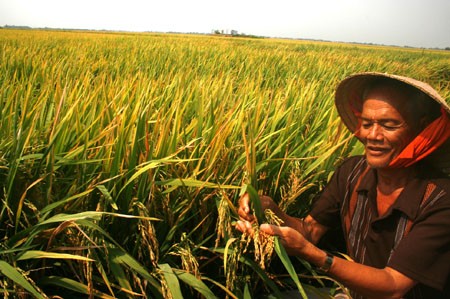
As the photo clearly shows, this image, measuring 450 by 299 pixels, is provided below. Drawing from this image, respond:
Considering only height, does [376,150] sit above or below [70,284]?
above

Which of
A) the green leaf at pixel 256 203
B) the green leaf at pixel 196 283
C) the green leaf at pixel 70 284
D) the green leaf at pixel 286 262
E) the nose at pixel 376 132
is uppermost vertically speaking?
the nose at pixel 376 132

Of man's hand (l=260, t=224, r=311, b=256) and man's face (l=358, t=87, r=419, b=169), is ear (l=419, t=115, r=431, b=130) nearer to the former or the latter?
man's face (l=358, t=87, r=419, b=169)

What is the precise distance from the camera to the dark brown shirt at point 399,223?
3.41 feet

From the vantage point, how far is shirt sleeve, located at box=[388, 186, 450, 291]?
1030 millimetres

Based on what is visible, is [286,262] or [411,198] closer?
[286,262]

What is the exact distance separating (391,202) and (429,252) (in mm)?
243

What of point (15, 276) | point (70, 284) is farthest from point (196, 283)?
point (15, 276)

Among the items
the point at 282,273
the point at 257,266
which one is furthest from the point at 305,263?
the point at 257,266

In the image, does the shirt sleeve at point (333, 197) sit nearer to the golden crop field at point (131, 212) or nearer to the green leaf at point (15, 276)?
the golden crop field at point (131, 212)

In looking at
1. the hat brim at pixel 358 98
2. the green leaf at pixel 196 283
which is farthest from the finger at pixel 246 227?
the hat brim at pixel 358 98

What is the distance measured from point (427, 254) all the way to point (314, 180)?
1.82ft

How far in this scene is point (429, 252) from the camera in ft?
3.39

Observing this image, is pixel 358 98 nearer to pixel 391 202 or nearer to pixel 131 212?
pixel 391 202

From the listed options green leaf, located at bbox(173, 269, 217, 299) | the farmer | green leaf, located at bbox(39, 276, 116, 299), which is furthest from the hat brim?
green leaf, located at bbox(39, 276, 116, 299)
